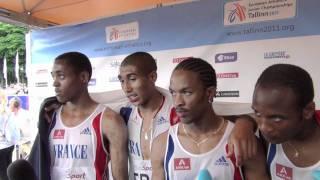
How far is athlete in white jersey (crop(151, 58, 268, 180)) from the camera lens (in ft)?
5.44

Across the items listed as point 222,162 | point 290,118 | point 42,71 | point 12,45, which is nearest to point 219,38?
point 222,162

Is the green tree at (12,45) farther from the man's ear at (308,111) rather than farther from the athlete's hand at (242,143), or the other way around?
the man's ear at (308,111)

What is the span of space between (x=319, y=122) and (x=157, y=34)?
2.42 meters

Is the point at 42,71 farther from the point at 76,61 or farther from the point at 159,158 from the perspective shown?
the point at 159,158

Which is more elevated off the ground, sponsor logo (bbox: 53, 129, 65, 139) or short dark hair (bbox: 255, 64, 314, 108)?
short dark hair (bbox: 255, 64, 314, 108)

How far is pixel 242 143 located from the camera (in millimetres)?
1479

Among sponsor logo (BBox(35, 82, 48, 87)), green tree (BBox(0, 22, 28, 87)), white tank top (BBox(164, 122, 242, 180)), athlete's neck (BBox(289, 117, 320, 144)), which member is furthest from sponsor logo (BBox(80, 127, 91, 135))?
green tree (BBox(0, 22, 28, 87))

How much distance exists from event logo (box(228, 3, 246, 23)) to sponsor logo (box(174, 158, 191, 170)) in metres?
1.79

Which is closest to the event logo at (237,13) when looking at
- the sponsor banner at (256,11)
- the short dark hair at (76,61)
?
the sponsor banner at (256,11)

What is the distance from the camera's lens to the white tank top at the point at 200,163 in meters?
1.66

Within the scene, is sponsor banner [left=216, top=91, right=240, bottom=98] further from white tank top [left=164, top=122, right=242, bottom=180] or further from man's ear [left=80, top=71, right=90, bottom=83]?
white tank top [left=164, top=122, right=242, bottom=180]

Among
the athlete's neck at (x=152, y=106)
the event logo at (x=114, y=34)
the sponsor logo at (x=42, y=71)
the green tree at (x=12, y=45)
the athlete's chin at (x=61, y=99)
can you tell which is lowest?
the athlete's neck at (x=152, y=106)

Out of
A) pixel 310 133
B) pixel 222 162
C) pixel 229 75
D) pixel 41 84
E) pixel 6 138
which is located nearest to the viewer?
pixel 310 133

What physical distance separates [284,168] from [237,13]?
1.95 meters
